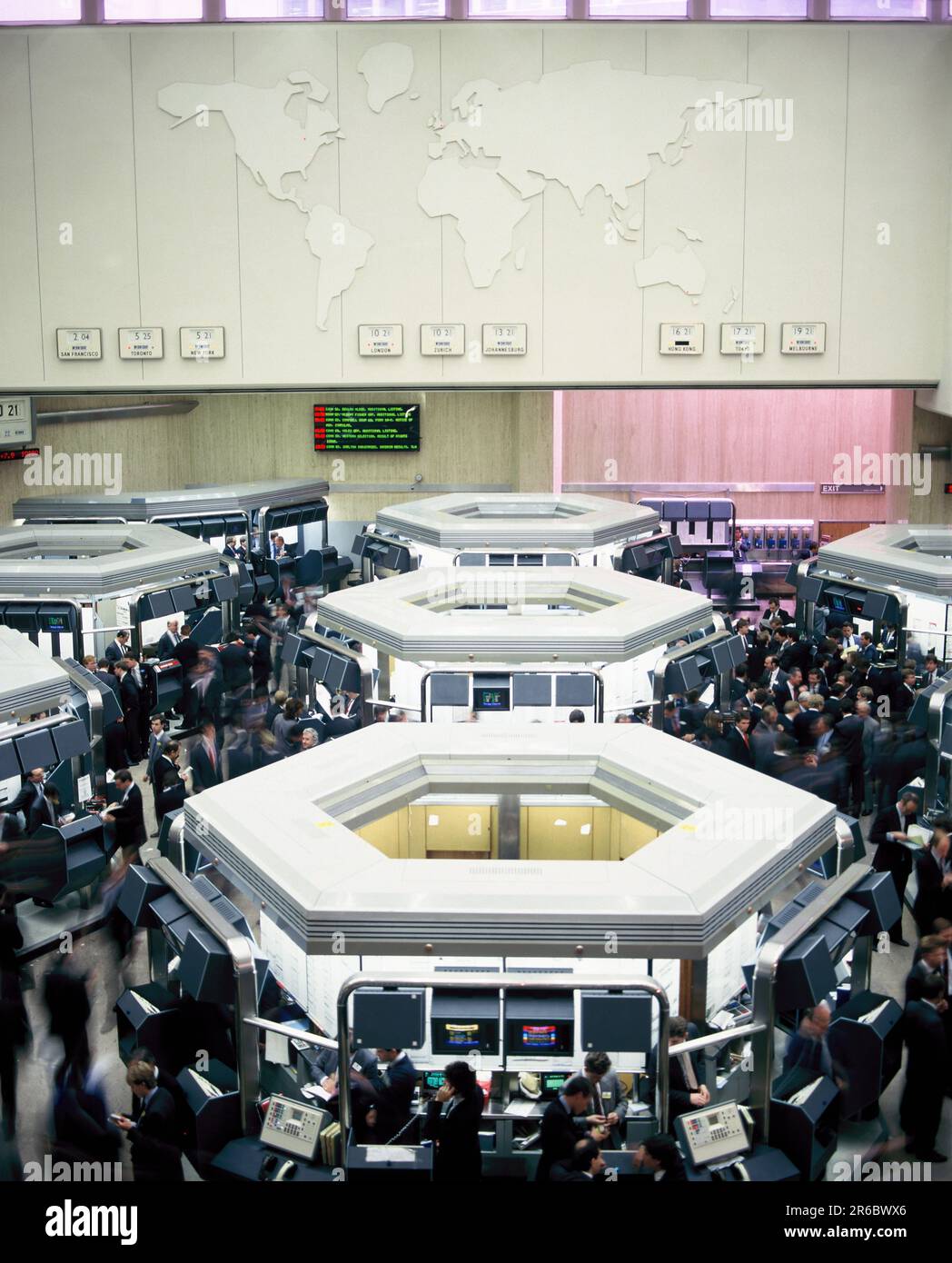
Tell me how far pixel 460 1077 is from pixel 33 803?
4.54m

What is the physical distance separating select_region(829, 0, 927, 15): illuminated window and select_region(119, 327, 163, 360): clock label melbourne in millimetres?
8578

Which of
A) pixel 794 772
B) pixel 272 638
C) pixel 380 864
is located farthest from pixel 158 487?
pixel 380 864

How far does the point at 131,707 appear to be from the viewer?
461 inches

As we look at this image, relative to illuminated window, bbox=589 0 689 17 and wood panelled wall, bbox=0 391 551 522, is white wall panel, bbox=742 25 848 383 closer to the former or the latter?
illuminated window, bbox=589 0 689 17

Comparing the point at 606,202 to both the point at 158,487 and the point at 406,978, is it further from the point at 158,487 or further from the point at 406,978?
the point at 406,978

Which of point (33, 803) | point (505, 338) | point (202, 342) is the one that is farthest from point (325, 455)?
point (33, 803)

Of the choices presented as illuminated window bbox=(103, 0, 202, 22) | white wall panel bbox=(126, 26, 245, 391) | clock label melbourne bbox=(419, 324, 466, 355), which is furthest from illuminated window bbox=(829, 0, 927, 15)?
illuminated window bbox=(103, 0, 202, 22)

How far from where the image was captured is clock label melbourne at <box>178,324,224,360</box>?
1545cm

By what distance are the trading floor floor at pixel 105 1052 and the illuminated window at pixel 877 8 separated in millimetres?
10700

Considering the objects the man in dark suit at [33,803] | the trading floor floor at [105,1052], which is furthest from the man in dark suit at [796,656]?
the man in dark suit at [33,803]

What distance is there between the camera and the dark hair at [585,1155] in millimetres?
5250

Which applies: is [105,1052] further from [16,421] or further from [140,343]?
[16,421]

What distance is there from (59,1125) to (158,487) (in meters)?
14.6

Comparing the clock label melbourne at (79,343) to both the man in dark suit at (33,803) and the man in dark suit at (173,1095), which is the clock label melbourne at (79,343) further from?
the man in dark suit at (173,1095)
